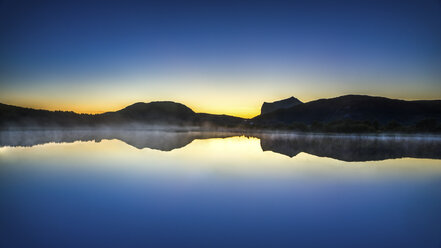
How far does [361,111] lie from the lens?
112 metres

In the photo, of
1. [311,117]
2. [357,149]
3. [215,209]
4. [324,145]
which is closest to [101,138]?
[324,145]

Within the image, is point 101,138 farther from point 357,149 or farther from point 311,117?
point 311,117

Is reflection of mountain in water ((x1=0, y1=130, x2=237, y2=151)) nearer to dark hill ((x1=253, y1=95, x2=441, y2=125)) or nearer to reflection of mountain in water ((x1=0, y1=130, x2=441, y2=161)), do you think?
reflection of mountain in water ((x1=0, y1=130, x2=441, y2=161))

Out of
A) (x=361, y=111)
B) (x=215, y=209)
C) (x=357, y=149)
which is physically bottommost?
(x=215, y=209)

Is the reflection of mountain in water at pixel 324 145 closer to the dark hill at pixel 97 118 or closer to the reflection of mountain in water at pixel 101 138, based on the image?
the reflection of mountain in water at pixel 101 138

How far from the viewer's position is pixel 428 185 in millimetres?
8734

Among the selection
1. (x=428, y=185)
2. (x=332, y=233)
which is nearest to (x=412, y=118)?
(x=428, y=185)

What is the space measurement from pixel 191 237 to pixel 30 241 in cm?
268

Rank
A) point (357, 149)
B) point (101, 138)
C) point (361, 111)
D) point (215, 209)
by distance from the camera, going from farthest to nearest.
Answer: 1. point (361, 111)
2. point (101, 138)
3. point (357, 149)
4. point (215, 209)

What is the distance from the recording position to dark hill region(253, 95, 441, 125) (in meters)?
98.4

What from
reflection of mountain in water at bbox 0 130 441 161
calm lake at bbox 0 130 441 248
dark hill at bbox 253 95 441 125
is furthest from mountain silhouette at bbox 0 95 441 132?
calm lake at bbox 0 130 441 248

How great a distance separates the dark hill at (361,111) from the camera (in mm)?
98438

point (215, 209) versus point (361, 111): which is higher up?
point (361, 111)

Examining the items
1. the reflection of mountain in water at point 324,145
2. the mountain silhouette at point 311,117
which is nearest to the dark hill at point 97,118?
the mountain silhouette at point 311,117
